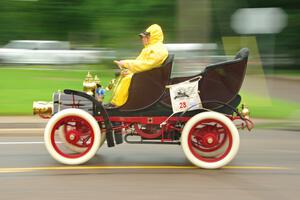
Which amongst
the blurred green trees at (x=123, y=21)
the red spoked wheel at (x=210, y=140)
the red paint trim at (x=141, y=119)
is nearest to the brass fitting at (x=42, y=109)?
the red paint trim at (x=141, y=119)

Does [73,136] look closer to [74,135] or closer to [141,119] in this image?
[74,135]

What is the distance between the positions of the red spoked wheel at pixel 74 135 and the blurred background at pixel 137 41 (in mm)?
2425

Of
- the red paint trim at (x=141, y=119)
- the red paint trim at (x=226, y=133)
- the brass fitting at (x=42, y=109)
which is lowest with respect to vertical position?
the red paint trim at (x=226, y=133)

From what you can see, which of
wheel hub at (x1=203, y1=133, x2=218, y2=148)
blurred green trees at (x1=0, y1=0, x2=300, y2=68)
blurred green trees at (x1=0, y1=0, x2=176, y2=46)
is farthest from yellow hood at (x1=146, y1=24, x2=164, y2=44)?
blurred green trees at (x1=0, y1=0, x2=176, y2=46)

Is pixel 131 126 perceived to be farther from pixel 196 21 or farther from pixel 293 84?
pixel 293 84

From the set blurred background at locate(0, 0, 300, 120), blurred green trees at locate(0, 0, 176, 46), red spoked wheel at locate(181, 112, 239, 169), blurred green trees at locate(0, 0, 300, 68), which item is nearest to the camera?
red spoked wheel at locate(181, 112, 239, 169)

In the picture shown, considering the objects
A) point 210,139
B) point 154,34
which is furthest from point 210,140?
point 154,34

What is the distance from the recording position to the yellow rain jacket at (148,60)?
6605mm

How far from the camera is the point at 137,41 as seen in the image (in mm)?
20656

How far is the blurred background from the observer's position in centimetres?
1313

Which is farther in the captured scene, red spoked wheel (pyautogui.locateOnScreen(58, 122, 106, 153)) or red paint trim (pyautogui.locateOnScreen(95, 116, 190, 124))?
red spoked wheel (pyautogui.locateOnScreen(58, 122, 106, 153))

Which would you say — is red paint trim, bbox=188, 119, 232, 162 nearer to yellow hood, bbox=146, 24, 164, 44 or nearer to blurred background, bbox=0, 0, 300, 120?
yellow hood, bbox=146, 24, 164, 44

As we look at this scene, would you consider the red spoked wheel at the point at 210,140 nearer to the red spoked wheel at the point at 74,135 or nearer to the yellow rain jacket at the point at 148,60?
the yellow rain jacket at the point at 148,60

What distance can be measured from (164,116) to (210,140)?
640 millimetres
